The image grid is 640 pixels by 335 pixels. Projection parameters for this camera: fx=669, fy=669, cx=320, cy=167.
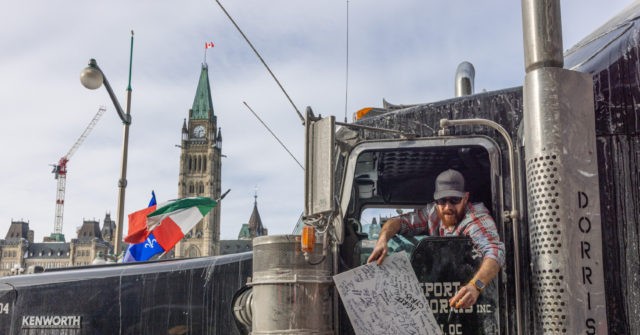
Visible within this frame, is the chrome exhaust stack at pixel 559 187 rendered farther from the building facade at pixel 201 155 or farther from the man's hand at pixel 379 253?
the building facade at pixel 201 155

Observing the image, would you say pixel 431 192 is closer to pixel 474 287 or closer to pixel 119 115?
pixel 474 287

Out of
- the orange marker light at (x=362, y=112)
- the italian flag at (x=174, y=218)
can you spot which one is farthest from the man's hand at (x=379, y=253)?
the italian flag at (x=174, y=218)

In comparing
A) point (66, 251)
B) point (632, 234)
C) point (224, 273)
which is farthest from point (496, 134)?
point (66, 251)

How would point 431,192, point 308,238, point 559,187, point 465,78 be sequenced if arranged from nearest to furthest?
point 559,187 < point 308,238 < point 431,192 < point 465,78

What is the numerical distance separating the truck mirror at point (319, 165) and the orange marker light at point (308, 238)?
179 millimetres

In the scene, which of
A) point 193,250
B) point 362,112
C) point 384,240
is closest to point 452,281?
point 384,240

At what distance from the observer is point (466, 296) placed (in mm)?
3516

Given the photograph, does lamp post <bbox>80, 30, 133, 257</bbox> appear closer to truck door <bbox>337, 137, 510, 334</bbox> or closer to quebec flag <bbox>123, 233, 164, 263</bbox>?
quebec flag <bbox>123, 233, 164, 263</bbox>

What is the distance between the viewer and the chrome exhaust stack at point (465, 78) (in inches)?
266

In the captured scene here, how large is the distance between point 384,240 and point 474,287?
Result: 23.9 inches

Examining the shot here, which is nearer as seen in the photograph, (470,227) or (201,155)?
(470,227)

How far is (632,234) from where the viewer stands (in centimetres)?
357

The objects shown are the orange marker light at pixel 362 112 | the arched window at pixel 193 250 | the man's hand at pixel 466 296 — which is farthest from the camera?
Result: the arched window at pixel 193 250

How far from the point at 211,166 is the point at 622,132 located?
16052 centimetres
